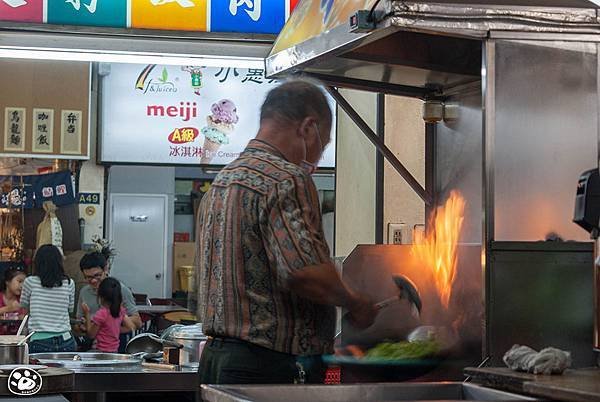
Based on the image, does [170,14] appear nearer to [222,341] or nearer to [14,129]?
[222,341]

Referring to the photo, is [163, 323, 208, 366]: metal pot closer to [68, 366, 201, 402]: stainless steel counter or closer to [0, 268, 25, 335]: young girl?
[68, 366, 201, 402]: stainless steel counter

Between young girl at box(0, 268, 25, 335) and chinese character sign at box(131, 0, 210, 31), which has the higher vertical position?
chinese character sign at box(131, 0, 210, 31)

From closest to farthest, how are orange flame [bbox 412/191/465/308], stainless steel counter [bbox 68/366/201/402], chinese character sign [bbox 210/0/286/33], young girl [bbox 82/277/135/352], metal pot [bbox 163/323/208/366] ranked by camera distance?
orange flame [bbox 412/191/465/308] → stainless steel counter [bbox 68/366/201/402] → metal pot [bbox 163/323/208/366] → chinese character sign [bbox 210/0/286/33] → young girl [bbox 82/277/135/352]

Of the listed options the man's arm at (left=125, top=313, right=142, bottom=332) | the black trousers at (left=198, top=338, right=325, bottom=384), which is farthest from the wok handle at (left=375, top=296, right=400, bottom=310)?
the man's arm at (left=125, top=313, right=142, bottom=332)

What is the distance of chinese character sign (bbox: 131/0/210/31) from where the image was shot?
5.13m

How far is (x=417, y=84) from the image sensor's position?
13.2 ft

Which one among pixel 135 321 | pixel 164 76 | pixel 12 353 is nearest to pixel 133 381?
pixel 12 353

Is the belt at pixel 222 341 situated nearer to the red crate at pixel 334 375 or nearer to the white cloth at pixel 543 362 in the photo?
the red crate at pixel 334 375

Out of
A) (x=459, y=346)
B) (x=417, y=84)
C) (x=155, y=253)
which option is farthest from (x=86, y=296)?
(x=459, y=346)

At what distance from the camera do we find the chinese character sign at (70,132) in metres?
10.6

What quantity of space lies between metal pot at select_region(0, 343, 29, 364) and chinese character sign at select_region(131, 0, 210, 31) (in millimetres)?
2041

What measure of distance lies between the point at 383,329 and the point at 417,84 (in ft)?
3.39

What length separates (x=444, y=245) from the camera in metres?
3.60

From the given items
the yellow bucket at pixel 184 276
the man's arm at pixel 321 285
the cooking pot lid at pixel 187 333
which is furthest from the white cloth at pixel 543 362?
the yellow bucket at pixel 184 276
